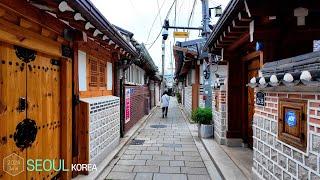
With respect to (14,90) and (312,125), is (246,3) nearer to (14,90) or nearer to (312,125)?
(312,125)

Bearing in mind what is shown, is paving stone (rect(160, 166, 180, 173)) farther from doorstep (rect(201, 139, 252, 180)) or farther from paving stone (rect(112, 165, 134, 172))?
doorstep (rect(201, 139, 252, 180))

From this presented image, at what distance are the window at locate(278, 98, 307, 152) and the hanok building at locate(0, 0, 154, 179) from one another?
3.19m

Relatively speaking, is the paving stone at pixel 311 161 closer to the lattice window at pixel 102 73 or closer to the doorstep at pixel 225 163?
the doorstep at pixel 225 163

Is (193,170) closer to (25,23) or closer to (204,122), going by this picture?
(204,122)

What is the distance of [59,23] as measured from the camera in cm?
524

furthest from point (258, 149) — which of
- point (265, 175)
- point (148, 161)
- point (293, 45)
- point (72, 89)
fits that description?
point (72, 89)

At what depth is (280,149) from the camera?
4.26m

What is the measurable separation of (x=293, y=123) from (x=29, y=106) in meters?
3.84

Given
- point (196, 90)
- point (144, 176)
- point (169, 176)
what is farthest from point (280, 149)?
point (196, 90)

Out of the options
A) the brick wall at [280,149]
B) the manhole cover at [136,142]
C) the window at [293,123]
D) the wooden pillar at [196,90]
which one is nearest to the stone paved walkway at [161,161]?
the manhole cover at [136,142]

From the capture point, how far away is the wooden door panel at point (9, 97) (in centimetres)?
370

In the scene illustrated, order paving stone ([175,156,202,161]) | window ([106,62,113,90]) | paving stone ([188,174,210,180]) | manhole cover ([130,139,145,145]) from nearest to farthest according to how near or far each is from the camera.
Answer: paving stone ([188,174,210,180])
paving stone ([175,156,202,161])
window ([106,62,113,90])
manhole cover ([130,139,145,145])

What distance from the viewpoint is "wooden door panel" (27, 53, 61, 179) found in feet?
14.9

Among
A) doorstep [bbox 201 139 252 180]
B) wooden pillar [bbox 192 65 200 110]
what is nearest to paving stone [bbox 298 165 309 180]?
doorstep [bbox 201 139 252 180]
